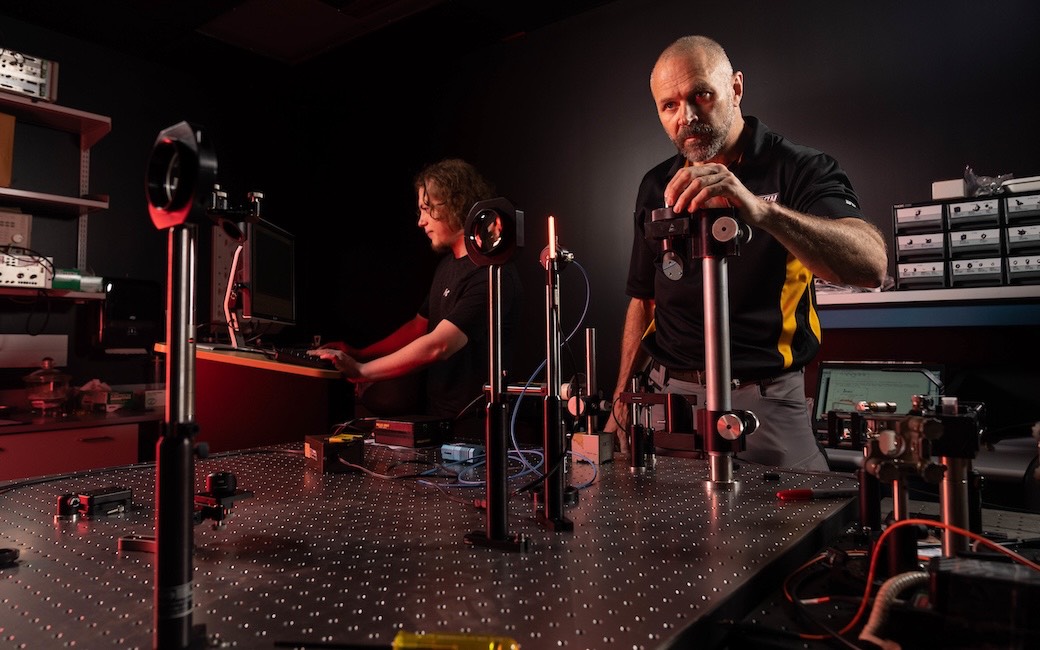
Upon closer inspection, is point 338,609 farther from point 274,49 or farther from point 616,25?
point 274,49

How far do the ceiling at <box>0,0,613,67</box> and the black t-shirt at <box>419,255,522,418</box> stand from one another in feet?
5.22

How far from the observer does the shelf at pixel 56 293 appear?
2783 mm

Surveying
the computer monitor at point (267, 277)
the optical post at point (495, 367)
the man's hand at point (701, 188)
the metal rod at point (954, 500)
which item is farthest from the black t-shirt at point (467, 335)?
the metal rod at point (954, 500)

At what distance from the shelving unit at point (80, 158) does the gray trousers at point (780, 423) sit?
291cm

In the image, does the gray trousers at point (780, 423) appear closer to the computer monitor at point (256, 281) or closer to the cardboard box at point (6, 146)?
the computer monitor at point (256, 281)

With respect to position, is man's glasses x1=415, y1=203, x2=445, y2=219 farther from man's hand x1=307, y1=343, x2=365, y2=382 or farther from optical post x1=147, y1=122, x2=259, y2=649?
optical post x1=147, y1=122, x2=259, y2=649

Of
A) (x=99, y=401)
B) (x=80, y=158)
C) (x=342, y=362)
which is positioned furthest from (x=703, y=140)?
(x=80, y=158)

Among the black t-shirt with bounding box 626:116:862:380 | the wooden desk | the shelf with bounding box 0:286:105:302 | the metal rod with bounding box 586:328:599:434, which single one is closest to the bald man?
the black t-shirt with bounding box 626:116:862:380

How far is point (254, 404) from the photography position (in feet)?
7.48

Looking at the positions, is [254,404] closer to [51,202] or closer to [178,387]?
[51,202]

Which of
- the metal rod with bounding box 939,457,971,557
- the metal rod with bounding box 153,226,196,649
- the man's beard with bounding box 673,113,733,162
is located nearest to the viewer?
the metal rod with bounding box 153,226,196,649

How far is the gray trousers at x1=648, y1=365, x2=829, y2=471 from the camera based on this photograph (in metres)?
1.51

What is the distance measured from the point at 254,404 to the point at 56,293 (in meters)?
1.39

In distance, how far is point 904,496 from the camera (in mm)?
660
